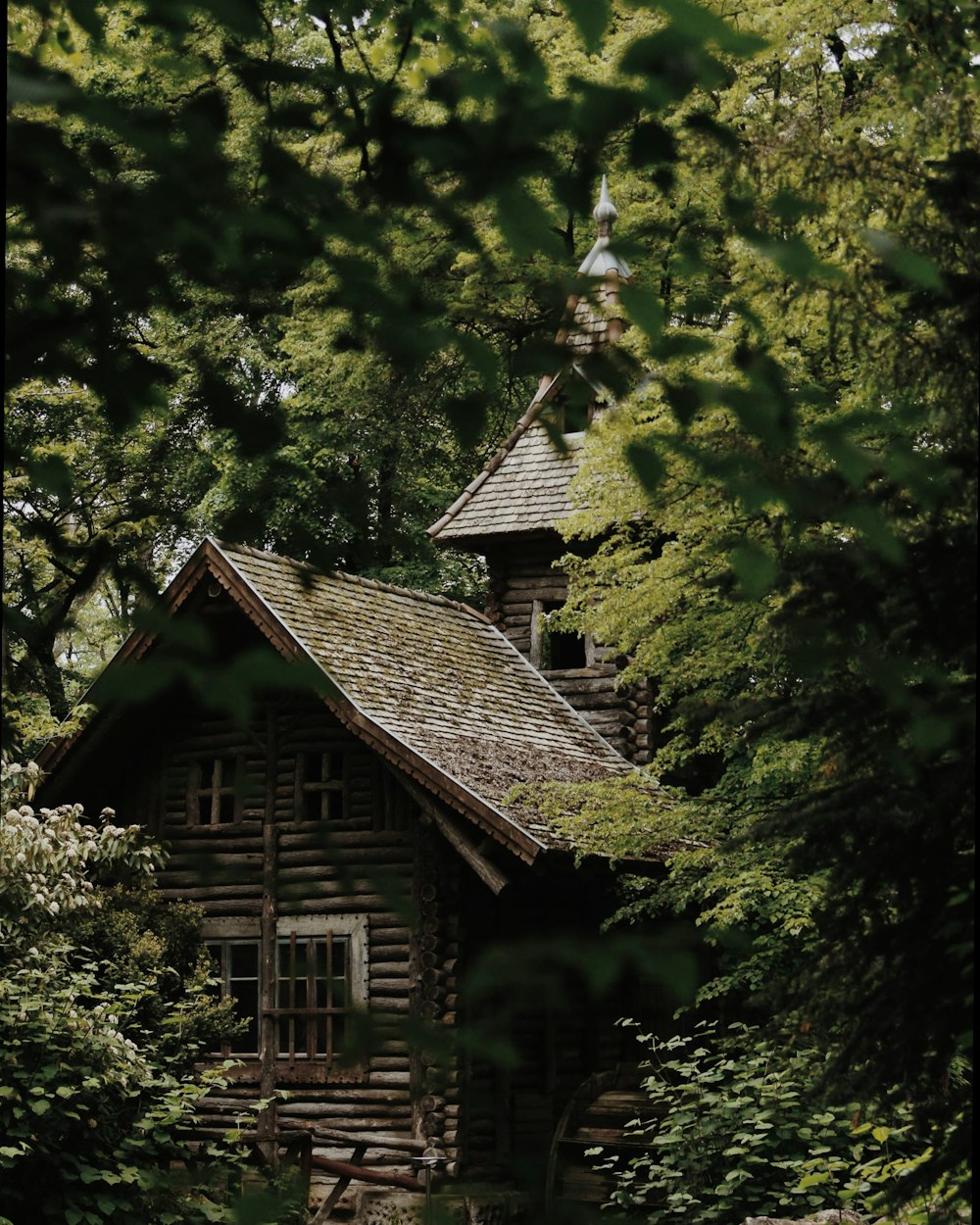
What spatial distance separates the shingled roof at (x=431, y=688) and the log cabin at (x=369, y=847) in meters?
Answer: 0.04

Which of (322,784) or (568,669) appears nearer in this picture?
(322,784)

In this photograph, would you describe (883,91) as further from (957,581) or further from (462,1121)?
(462,1121)

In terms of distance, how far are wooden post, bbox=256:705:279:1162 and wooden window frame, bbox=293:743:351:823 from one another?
0.32 m

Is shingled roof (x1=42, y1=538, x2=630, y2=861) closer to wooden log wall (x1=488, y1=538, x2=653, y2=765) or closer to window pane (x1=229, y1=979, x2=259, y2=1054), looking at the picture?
wooden log wall (x1=488, y1=538, x2=653, y2=765)

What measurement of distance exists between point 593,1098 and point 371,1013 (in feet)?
45.2

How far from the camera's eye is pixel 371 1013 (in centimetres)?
265

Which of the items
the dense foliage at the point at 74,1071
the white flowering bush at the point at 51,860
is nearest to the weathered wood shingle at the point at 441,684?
the white flowering bush at the point at 51,860

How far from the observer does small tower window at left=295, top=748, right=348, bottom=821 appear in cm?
1728

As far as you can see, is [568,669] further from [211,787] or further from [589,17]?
[589,17]

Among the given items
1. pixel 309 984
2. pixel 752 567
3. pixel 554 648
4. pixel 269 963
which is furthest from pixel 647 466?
pixel 554 648

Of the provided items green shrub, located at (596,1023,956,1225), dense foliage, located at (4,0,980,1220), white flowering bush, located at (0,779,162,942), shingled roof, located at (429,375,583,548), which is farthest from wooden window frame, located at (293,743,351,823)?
dense foliage, located at (4,0,980,1220)

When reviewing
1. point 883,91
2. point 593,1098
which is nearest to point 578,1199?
point 593,1098

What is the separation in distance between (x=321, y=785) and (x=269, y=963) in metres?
1.93

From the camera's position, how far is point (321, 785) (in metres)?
17.3
